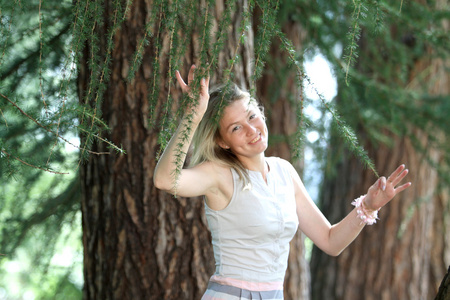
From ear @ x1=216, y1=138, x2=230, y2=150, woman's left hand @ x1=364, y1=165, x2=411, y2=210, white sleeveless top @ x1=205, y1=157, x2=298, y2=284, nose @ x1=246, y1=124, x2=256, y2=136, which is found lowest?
white sleeveless top @ x1=205, y1=157, x2=298, y2=284

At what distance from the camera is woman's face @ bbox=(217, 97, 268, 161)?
199 centimetres

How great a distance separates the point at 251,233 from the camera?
78.2 inches

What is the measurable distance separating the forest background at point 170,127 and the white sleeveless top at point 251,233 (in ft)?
0.74

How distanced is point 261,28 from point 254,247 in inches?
31.5

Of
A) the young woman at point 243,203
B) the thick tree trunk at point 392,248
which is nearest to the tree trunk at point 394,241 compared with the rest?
the thick tree trunk at point 392,248

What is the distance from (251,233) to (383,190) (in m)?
0.49

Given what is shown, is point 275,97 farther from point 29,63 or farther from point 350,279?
point 350,279

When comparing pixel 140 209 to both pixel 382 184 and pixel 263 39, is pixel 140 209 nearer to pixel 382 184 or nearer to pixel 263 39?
pixel 382 184

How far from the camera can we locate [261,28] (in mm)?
1575

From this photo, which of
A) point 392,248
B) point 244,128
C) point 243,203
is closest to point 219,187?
point 243,203

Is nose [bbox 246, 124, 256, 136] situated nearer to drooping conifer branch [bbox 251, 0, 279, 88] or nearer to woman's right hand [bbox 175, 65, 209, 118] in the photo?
woman's right hand [bbox 175, 65, 209, 118]

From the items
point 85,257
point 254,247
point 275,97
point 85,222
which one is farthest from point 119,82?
point 275,97

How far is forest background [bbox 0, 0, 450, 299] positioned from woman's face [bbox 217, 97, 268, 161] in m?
0.14

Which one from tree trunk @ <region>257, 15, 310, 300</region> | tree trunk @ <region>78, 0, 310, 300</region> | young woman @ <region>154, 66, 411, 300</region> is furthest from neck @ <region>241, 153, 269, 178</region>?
tree trunk @ <region>257, 15, 310, 300</region>
